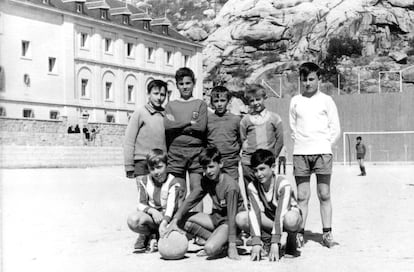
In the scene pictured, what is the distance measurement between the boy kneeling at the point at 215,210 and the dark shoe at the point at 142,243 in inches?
17.2

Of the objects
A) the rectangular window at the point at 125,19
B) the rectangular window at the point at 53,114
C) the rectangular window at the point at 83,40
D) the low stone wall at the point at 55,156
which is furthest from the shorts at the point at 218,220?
Answer: the rectangular window at the point at 125,19

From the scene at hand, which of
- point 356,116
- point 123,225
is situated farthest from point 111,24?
point 123,225

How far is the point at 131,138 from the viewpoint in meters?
7.20

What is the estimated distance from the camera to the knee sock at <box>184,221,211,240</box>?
6713 mm

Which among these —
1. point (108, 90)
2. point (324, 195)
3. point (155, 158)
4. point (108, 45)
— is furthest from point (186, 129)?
point (108, 45)

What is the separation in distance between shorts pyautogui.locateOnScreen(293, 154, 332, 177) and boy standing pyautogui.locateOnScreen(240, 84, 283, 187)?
0.94ft

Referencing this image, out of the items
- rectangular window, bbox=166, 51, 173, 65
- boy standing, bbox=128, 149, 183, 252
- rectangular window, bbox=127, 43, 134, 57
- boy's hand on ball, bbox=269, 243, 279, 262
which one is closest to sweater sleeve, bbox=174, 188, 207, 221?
boy standing, bbox=128, 149, 183, 252

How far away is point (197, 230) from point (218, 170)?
0.64 m

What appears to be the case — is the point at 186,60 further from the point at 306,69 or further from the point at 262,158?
the point at 262,158

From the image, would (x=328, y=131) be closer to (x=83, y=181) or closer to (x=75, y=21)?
(x=83, y=181)

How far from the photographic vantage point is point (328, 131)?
729 cm

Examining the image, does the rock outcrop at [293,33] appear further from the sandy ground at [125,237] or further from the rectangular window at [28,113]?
Answer: the sandy ground at [125,237]

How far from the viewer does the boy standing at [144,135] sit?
7.14 metres

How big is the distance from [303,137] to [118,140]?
29.7 meters
